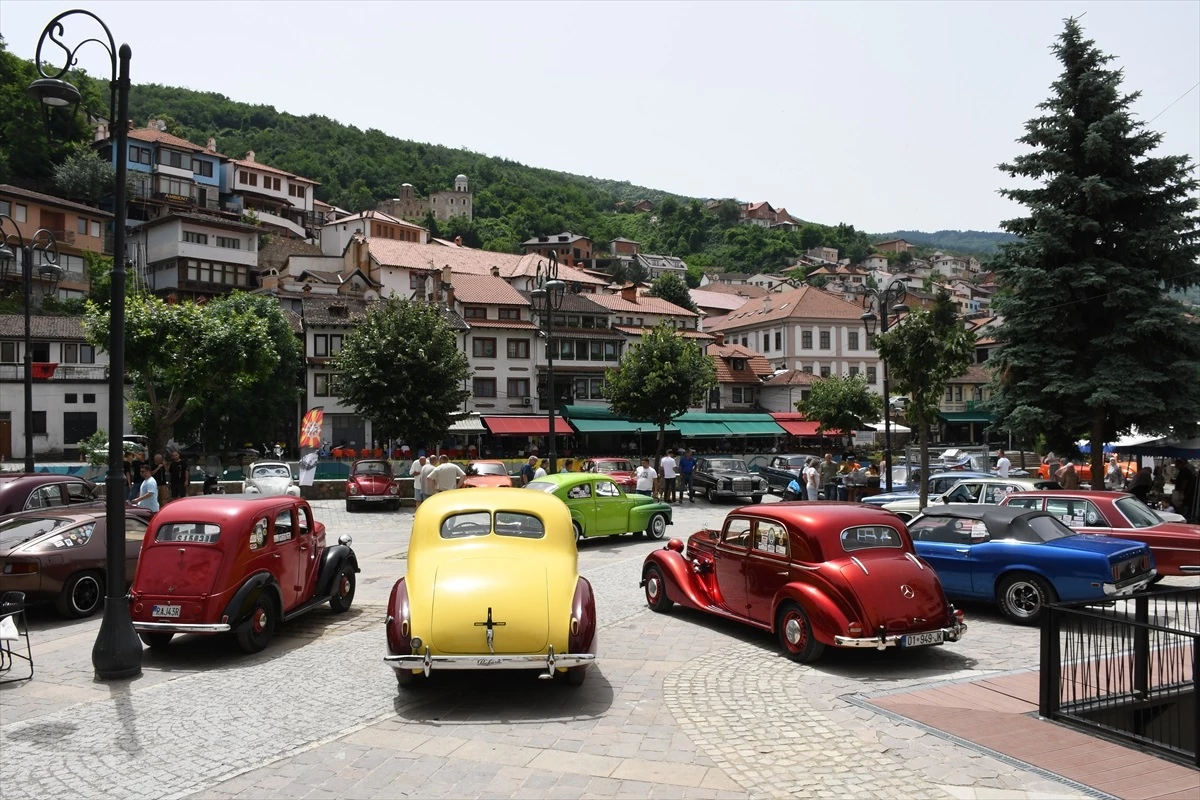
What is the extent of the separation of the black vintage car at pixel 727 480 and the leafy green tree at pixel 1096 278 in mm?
8281

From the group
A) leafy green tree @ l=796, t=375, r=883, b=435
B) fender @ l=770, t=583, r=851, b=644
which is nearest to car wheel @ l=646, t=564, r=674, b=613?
fender @ l=770, t=583, r=851, b=644

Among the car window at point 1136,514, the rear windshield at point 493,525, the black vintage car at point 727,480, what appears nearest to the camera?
the rear windshield at point 493,525

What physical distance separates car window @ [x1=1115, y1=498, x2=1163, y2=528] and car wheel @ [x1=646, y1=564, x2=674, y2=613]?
726 cm

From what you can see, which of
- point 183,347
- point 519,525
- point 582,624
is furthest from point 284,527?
point 183,347

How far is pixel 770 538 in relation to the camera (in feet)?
34.5

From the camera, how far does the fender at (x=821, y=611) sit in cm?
927

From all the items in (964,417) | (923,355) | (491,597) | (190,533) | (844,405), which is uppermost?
(923,355)

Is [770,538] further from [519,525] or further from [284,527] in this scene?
[284,527]

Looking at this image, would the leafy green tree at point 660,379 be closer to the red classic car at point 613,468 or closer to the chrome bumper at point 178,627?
the red classic car at point 613,468

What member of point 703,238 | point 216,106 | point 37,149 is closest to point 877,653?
point 37,149

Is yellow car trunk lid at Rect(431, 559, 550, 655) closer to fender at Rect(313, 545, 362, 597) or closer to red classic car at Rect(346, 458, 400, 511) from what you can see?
fender at Rect(313, 545, 362, 597)

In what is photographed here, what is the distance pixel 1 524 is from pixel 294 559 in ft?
16.4

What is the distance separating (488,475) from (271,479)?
8.54 m

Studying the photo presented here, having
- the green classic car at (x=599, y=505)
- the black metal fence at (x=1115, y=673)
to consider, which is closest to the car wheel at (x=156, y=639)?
the green classic car at (x=599, y=505)
